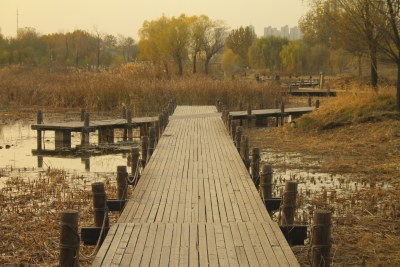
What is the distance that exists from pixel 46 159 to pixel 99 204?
11.9 m

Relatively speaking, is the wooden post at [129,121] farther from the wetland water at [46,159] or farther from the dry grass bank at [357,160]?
the dry grass bank at [357,160]

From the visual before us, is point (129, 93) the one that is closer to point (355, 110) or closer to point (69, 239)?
point (355, 110)

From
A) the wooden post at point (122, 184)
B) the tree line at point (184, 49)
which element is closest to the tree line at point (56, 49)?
the tree line at point (184, 49)

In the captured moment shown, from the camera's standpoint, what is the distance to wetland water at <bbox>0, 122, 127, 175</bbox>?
1748 centimetres

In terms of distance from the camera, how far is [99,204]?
8.05 meters

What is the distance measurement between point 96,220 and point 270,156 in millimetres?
11395

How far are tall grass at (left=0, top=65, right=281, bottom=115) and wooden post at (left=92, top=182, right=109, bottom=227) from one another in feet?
81.3

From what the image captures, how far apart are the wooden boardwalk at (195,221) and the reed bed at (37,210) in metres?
0.80

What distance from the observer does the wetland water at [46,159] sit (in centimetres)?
1748

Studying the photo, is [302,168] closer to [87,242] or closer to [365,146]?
[365,146]

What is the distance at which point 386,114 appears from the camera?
22.3 meters

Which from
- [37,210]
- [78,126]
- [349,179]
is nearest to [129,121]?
[78,126]

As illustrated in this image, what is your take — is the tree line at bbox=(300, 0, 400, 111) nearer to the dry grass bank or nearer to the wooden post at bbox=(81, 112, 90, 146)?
the dry grass bank

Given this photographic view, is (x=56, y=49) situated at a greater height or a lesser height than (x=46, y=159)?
greater
